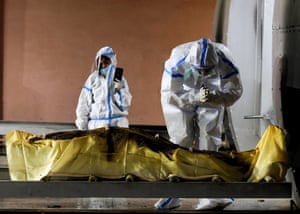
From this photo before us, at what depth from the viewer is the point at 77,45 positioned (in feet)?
16.7

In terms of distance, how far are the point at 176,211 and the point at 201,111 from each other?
51 cm

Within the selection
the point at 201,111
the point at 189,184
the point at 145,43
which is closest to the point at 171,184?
the point at 189,184

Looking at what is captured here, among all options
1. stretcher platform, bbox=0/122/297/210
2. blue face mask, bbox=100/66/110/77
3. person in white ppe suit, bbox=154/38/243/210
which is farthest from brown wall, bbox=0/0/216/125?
stretcher platform, bbox=0/122/297/210

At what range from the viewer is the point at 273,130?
210 centimetres

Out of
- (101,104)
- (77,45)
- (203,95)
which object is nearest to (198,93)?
(203,95)

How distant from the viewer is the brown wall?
16.6 ft

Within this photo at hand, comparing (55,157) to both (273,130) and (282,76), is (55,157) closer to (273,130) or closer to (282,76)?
(273,130)

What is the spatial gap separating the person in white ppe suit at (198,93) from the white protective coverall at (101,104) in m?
1.11

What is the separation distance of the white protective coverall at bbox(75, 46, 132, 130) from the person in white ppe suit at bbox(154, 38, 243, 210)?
111 centimetres

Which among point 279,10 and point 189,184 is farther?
point 279,10

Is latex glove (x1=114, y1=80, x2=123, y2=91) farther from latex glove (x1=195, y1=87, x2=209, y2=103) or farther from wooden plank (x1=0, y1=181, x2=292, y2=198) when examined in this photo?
wooden plank (x1=0, y1=181, x2=292, y2=198)

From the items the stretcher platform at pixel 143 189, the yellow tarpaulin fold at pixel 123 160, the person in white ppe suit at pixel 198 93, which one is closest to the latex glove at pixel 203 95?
the person in white ppe suit at pixel 198 93

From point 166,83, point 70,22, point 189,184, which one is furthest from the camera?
point 70,22

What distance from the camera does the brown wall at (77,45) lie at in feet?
16.6
